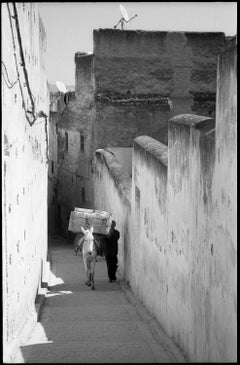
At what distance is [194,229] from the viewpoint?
7363 mm

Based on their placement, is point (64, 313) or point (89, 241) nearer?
point (64, 313)

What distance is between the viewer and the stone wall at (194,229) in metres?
5.75

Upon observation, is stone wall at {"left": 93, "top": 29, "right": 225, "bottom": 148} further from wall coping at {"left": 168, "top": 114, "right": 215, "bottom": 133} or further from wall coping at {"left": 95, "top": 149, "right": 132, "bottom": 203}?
wall coping at {"left": 168, "top": 114, "right": 215, "bottom": 133}

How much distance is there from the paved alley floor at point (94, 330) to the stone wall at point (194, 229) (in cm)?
25

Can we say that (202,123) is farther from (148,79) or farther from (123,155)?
(148,79)

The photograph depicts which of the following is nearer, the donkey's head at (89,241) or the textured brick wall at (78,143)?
the donkey's head at (89,241)

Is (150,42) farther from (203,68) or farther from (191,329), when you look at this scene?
(191,329)

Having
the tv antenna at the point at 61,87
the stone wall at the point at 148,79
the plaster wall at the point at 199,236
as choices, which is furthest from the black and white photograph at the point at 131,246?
the tv antenna at the point at 61,87

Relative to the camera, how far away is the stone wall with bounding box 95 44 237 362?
575 centimetres

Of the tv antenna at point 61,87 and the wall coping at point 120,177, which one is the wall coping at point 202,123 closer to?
the wall coping at point 120,177

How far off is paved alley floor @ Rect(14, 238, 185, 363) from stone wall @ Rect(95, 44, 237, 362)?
25 cm

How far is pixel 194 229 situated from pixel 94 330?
2670 mm

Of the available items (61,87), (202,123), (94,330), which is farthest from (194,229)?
(61,87)

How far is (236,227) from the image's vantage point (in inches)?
215
